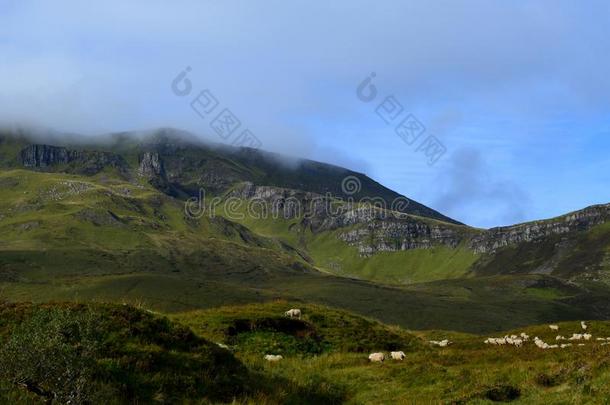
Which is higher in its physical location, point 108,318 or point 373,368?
point 108,318

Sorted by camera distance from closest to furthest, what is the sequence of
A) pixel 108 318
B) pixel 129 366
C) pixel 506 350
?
pixel 129 366
pixel 108 318
pixel 506 350

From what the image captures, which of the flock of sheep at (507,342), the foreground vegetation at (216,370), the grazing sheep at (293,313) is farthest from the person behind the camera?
the grazing sheep at (293,313)

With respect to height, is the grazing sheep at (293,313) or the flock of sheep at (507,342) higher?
the grazing sheep at (293,313)

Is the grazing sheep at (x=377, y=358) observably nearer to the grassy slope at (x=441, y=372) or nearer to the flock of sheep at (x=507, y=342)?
the flock of sheep at (x=507, y=342)

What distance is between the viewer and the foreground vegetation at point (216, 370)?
12.7 metres

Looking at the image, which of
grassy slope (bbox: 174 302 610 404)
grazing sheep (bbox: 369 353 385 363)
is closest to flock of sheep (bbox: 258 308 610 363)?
grazing sheep (bbox: 369 353 385 363)

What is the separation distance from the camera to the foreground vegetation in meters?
12.7

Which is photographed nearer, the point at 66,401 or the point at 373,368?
the point at 66,401

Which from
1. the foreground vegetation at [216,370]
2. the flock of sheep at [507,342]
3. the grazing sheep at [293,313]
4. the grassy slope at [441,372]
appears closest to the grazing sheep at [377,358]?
the flock of sheep at [507,342]

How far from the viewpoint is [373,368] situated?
26.3 m

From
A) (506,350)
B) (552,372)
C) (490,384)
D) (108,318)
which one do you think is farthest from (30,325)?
(506,350)

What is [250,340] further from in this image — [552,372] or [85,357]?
[85,357]

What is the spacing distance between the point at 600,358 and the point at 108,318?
1819 cm

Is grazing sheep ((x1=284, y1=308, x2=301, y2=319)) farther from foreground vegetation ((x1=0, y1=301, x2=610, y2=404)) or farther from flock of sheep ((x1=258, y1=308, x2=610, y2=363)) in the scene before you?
foreground vegetation ((x1=0, y1=301, x2=610, y2=404))
